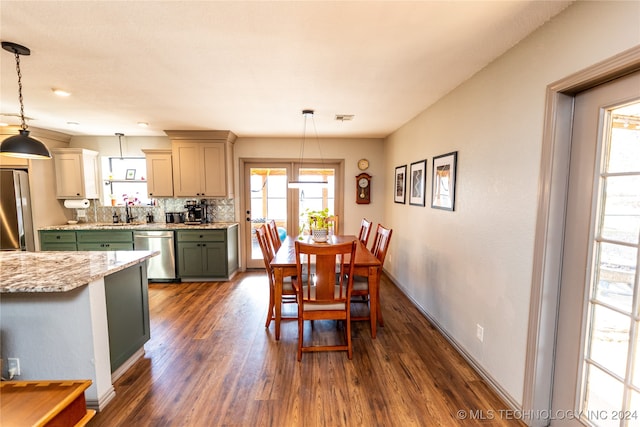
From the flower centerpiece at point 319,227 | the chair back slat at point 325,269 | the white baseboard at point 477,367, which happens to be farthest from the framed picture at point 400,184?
the chair back slat at point 325,269

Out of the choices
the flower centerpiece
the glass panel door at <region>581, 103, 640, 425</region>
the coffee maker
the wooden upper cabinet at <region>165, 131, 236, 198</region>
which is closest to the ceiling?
the glass panel door at <region>581, 103, 640, 425</region>

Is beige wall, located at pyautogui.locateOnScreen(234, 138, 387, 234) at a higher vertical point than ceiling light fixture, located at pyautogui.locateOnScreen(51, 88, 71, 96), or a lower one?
lower

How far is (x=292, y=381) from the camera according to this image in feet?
6.66

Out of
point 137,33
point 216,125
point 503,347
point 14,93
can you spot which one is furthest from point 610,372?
point 14,93

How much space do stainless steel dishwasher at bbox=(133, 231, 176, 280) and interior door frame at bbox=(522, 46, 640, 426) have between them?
14.5 feet

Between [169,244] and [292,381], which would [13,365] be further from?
→ [169,244]

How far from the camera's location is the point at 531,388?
162 cm

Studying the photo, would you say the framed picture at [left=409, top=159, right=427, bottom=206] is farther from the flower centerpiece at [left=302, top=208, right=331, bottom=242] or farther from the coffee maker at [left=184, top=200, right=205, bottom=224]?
the coffee maker at [left=184, top=200, right=205, bottom=224]

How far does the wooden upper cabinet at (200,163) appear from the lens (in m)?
4.33

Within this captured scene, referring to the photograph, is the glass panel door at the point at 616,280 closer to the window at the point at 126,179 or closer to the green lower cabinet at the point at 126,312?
the green lower cabinet at the point at 126,312

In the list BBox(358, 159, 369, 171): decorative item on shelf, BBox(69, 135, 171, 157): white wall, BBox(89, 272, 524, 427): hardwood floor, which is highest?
A: BBox(69, 135, 171, 157): white wall

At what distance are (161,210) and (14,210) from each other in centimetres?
178

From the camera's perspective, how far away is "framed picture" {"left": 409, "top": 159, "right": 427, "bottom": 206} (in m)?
3.18

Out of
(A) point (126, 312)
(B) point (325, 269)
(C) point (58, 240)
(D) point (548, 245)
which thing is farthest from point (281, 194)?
(D) point (548, 245)
